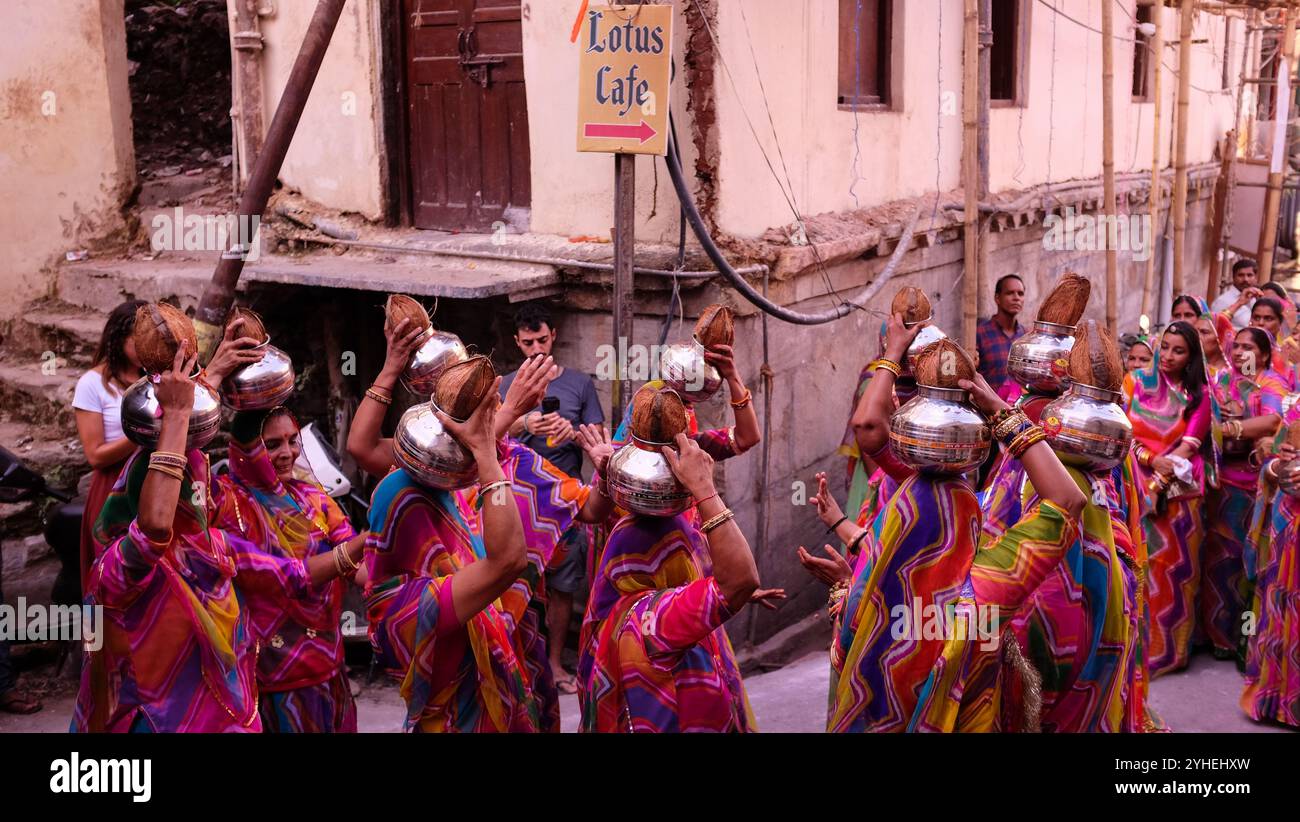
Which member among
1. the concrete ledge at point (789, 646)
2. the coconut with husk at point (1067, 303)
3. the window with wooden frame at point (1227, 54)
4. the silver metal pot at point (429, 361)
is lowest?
the concrete ledge at point (789, 646)

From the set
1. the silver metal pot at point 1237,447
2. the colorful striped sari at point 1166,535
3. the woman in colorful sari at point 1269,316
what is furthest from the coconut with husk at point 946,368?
the woman in colorful sari at point 1269,316

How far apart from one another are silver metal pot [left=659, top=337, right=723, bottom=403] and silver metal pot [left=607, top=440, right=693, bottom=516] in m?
0.96

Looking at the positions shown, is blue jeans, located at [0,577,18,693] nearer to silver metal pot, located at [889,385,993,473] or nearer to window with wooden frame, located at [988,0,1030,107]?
silver metal pot, located at [889,385,993,473]

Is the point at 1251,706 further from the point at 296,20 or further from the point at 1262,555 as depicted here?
the point at 296,20

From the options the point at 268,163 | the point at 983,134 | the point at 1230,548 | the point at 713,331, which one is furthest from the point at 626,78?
the point at 983,134

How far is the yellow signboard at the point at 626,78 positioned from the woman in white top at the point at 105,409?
2.17 m

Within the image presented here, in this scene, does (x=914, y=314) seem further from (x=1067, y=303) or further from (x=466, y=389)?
(x=466, y=389)

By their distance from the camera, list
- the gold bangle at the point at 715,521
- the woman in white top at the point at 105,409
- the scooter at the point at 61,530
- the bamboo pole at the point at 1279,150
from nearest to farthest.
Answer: the gold bangle at the point at 715,521 → the woman in white top at the point at 105,409 → the scooter at the point at 61,530 → the bamboo pole at the point at 1279,150

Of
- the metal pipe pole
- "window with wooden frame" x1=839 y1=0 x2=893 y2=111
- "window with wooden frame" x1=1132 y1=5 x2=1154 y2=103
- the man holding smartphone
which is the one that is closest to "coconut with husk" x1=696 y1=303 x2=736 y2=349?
the man holding smartphone

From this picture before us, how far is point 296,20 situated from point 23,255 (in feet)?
7.93

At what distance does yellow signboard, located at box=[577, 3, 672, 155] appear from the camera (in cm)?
543

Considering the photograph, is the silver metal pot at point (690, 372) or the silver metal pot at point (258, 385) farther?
the silver metal pot at point (690, 372)

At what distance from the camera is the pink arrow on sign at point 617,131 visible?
5434 millimetres

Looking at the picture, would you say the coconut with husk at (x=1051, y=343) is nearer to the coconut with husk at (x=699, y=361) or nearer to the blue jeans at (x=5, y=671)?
the coconut with husk at (x=699, y=361)
